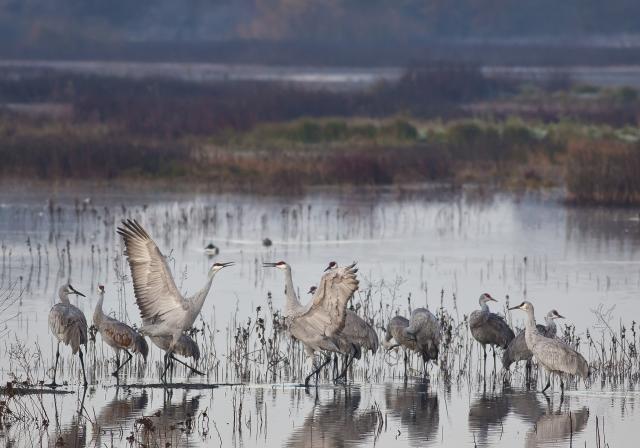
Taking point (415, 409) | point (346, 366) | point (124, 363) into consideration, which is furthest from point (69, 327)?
point (415, 409)

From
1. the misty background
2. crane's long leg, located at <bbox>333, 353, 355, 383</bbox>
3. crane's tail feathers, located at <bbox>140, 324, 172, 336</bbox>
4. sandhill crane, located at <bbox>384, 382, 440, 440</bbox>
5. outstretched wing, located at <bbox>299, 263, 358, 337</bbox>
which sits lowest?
sandhill crane, located at <bbox>384, 382, 440, 440</bbox>

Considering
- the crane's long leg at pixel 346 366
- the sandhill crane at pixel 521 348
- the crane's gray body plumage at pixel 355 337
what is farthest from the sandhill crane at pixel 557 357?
the crane's long leg at pixel 346 366

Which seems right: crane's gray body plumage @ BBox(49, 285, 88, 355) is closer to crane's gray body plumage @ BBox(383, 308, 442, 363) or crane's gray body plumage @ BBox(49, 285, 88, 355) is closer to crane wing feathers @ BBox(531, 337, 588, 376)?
crane's gray body plumage @ BBox(383, 308, 442, 363)

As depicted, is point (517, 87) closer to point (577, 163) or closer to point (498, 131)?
point (498, 131)

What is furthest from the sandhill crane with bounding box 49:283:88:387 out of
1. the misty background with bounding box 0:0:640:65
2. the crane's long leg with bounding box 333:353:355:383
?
the misty background with bounding box 0:0:640:65

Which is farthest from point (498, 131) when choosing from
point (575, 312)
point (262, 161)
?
point (575, 312)

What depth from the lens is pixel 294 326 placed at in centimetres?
1260

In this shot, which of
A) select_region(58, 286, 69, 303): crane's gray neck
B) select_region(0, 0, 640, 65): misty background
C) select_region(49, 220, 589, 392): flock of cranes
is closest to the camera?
select_region(49, 220, 589, 392): flock of cranes

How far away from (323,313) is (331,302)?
169 millimetres

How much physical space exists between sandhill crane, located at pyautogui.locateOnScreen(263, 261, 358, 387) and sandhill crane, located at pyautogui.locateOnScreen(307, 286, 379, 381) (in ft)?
0.30

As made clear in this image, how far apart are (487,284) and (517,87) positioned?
3534cm

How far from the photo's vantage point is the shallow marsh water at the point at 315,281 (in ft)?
36.2

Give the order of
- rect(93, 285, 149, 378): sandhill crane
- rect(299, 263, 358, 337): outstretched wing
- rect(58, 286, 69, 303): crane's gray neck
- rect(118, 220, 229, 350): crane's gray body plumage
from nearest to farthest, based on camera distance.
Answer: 1. rect(299, 263, 358, 337): outstretched wing
2. rect(118, 220, 229, 350): crane's gray body plumage
3. rect(93, 285, 149, 378): sandhill crane
4. rect(58, 286, 69, 303): crane's gray neck

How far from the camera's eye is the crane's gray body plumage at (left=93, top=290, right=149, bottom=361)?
1244 centimetres
